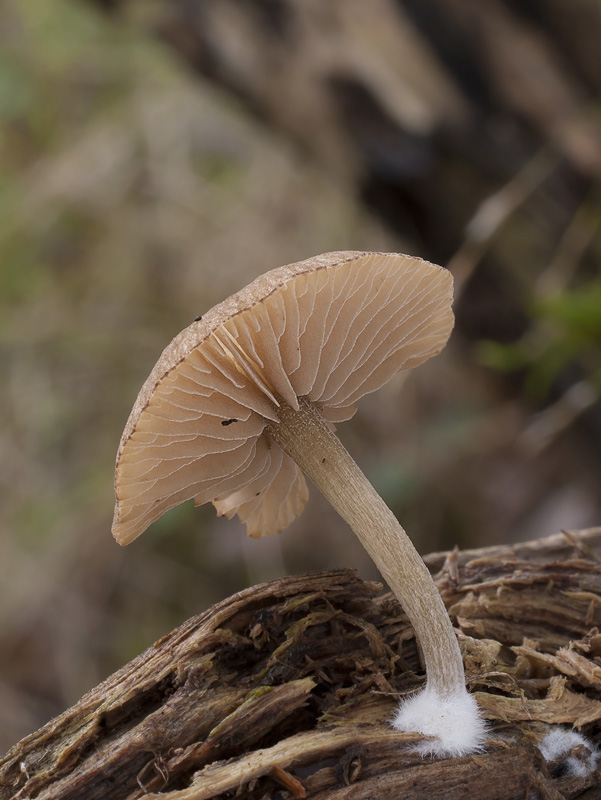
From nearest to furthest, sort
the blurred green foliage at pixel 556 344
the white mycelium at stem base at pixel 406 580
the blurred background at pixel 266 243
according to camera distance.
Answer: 1. the white mycelium at stem base at pixel 406 580
2. the blurred green foliage at pixel 556 344
3. the blurred background at pixel 266 243

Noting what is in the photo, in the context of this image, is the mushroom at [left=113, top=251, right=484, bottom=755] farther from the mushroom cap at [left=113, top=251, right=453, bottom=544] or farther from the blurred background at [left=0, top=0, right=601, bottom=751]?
the blurred background at [left=0, top=0, right=601, bottom=751]

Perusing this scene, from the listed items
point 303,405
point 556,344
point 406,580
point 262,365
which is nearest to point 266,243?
point 556,344

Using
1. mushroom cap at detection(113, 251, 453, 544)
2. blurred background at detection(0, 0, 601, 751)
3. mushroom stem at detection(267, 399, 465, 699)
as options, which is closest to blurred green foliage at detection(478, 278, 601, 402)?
blurred background at detection(0, 0, 601, 751)

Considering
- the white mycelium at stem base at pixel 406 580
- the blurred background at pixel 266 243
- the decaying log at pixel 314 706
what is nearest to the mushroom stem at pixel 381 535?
the white mycelium at stem base at pixel 406 580

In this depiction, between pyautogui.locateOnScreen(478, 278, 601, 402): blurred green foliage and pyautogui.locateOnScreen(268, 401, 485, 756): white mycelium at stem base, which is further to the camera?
pyautogui.locateOnScreen(478, 278, 601, 402): blurred green foliage

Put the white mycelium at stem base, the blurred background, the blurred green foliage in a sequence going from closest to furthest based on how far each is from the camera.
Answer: the white mycelium at stem base < the blurred green foliage < the blurred background

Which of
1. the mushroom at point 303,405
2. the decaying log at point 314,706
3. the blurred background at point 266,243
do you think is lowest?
the decaying log at point 314,706

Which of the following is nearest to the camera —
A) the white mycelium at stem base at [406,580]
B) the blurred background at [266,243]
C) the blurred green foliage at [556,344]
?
the white mycelium at stem base at [406,580]

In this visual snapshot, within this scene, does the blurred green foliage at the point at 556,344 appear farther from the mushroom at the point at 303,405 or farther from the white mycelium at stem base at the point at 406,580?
the white mycelium at stem base at the point at 406,580
